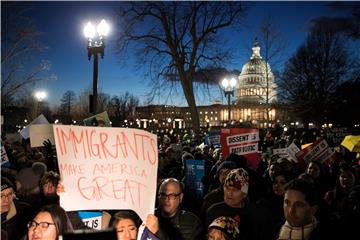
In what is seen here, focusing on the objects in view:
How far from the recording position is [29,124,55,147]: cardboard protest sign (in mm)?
8008

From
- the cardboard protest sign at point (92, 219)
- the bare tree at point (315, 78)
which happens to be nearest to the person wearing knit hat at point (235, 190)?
the cardboard protest sign at point (92, 219)

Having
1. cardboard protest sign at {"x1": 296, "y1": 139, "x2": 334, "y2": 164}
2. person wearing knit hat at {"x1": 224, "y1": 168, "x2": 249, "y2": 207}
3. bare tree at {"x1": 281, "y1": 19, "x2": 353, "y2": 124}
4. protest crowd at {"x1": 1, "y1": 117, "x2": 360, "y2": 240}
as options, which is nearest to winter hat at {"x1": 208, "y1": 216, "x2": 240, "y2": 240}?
protest crowd at {"x1": 1, "y1": 117, "x2": 360, "y2": 240}

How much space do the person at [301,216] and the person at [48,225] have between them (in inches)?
73.7

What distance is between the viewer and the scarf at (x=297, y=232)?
3.49 m

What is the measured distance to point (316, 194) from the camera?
3.71 m

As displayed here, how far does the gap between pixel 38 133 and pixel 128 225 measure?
5434mm

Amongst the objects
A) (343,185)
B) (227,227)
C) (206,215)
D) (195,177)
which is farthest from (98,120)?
(227,227)

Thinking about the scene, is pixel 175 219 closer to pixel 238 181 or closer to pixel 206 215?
pixel 206 215

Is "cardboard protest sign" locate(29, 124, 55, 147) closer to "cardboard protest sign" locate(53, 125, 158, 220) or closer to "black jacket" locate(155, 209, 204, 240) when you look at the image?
"black jacket" locate(155, 209, 204, 240)

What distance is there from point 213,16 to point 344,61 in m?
20.5

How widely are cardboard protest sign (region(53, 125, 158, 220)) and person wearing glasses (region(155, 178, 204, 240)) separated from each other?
75cm

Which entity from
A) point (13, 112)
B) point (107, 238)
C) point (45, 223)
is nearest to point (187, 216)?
point (45, 223)

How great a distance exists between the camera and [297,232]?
3514 millimetres

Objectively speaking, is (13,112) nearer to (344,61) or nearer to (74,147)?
(344,61)
